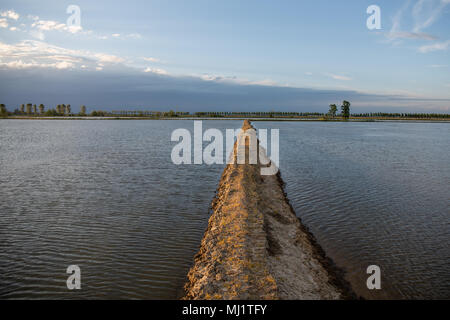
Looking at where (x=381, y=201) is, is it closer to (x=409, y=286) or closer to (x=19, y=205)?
(x=409, y=286)

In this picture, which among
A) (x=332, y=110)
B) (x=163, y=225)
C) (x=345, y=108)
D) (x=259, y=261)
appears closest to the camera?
(x=259, y=261)

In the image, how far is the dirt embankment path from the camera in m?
6.23

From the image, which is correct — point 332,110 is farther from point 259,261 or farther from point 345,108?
point 259,261

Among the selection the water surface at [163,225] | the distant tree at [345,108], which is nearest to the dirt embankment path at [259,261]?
the water surface at [163,225]

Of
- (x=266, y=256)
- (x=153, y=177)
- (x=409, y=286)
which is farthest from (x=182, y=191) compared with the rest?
(x=409, y=286)

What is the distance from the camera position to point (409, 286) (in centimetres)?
753

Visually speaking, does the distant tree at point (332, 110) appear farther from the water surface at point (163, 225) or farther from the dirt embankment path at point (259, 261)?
the dirt embankment path at point (259, 261)

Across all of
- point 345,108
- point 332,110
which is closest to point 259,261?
point 345,108

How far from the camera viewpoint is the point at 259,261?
718 centimetres

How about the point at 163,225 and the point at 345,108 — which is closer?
the point at 163,225

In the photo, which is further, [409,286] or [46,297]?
[409,286]

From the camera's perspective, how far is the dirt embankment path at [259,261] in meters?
6.23
